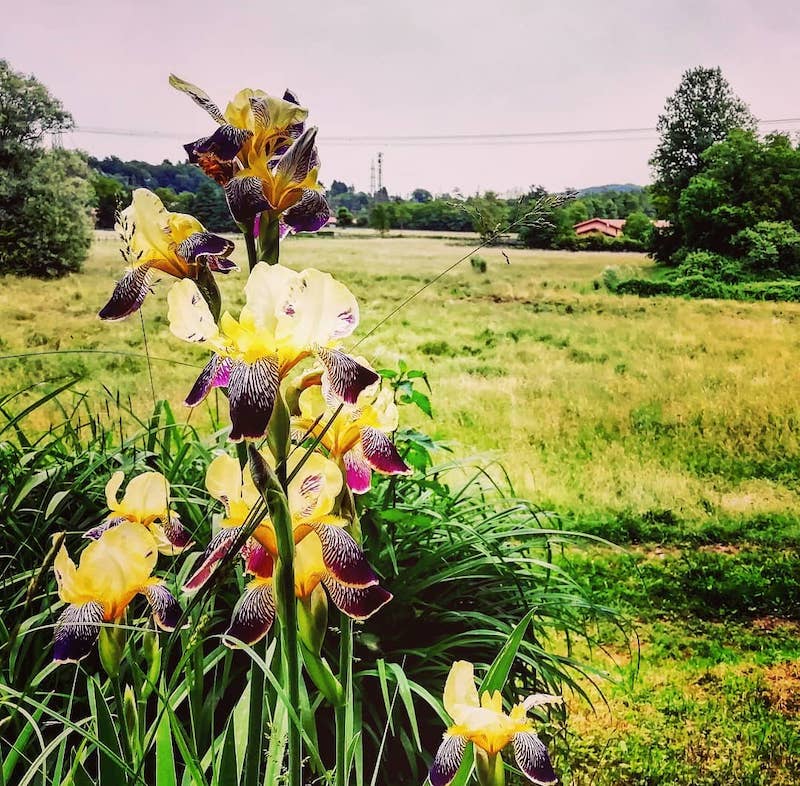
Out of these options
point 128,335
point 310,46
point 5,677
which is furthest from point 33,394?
point 5,677

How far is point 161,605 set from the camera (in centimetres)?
55

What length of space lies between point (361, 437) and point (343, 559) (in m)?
0.15

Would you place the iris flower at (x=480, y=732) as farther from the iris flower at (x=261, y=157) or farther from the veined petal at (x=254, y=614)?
the iris flower at (x=261, y=157)

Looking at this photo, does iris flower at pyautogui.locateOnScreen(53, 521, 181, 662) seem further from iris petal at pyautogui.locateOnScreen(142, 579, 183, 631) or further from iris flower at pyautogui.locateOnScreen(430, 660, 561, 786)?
iris flower at pyautogui.locateOnScreen(430, 660, 561, 786)

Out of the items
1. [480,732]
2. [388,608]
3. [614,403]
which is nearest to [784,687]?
[614,403]

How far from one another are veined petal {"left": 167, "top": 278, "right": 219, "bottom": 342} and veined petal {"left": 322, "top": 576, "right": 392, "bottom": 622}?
185 millimetres

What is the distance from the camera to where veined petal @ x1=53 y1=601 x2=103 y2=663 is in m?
0.51

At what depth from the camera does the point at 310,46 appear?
106 inches

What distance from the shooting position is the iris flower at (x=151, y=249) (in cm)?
58

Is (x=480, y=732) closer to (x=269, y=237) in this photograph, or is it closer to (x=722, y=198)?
(x=269, y=237)

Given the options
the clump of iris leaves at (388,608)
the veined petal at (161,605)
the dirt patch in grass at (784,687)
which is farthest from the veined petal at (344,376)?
the dirt patch in grass at (784,687)

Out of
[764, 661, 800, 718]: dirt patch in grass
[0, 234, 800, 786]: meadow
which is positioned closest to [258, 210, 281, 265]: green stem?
[0, 234, 800, 786]: meadow

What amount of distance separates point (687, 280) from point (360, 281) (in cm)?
126

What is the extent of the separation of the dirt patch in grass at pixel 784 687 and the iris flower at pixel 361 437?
1.70m
